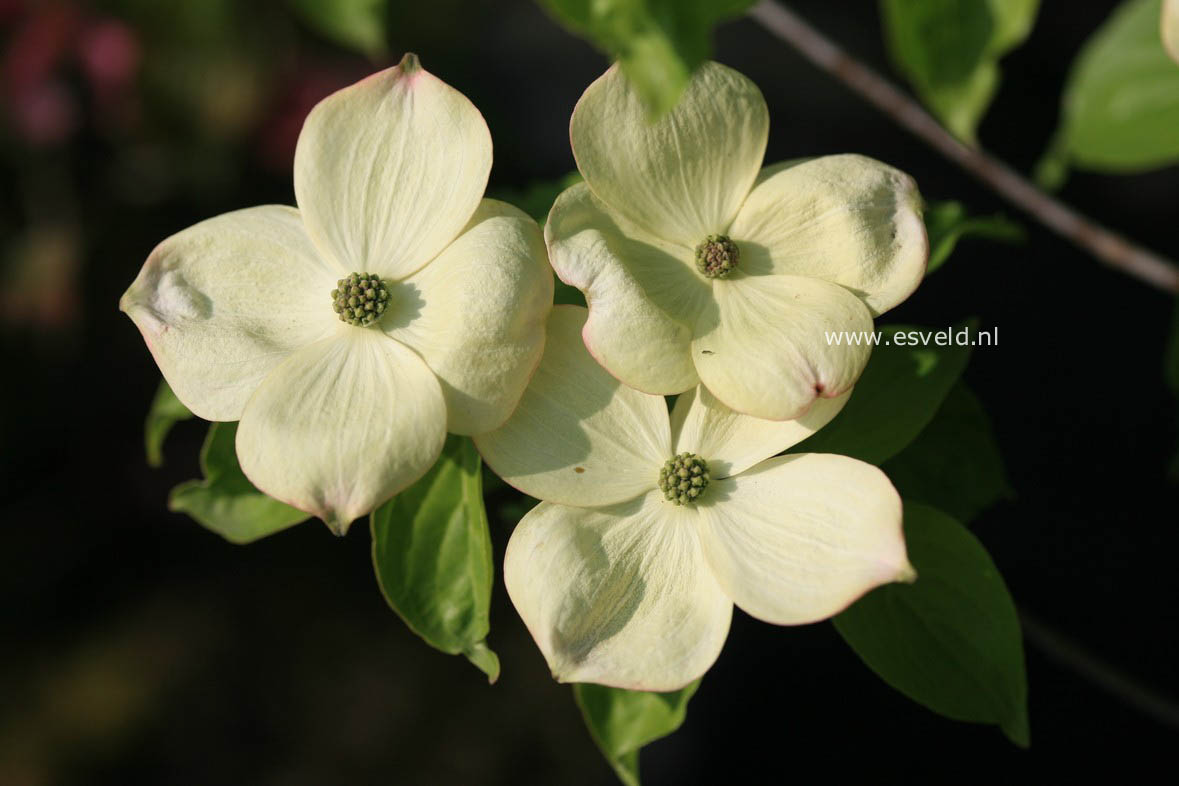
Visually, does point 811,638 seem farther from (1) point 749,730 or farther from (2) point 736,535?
(2) point 736,535

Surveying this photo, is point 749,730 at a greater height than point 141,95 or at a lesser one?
lesser

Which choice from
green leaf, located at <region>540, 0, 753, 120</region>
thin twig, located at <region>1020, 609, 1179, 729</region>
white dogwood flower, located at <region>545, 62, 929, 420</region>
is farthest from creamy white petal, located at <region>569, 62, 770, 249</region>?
thin twig, located at <region>1020, 609, 1179, 729</region>

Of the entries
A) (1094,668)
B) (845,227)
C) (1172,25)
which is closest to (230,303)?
(845,227)

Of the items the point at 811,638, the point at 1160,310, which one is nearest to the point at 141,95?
the point at 811,638

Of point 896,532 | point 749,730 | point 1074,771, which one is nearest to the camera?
point 896,532

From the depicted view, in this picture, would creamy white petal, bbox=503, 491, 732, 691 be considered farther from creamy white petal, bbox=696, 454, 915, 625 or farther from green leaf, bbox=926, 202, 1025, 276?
green leaf, bbox=926, 202, 1025, 276

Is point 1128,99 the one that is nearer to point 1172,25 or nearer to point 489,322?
point 1172,25

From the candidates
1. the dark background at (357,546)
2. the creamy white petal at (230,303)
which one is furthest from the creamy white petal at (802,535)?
the dark background at (357,546)
